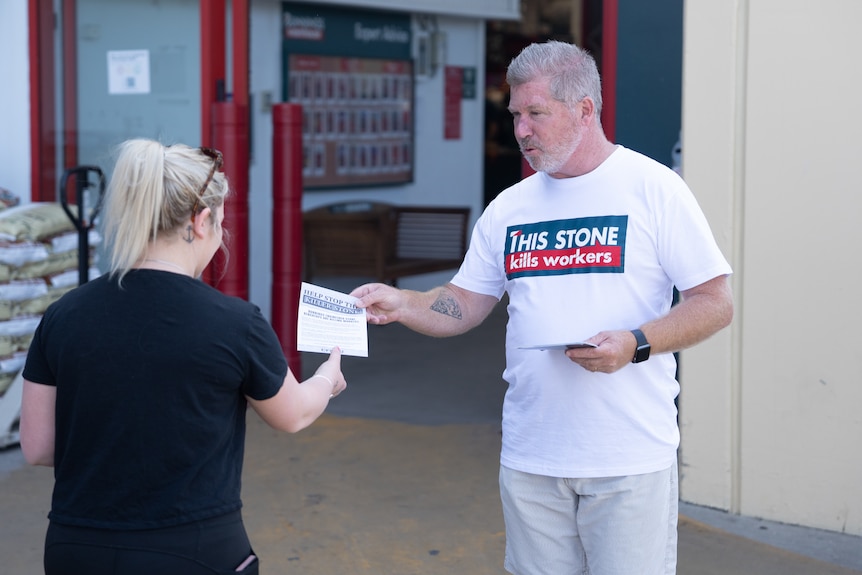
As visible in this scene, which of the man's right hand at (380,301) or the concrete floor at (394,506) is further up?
the man's right hand at (380,301)

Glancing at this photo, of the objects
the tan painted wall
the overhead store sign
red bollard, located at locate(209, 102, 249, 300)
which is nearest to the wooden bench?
the overhead store sign

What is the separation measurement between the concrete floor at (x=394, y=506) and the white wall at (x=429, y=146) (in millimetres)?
2570

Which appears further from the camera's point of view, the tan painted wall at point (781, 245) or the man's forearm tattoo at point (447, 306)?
the tan painted wall at point (781, 245)

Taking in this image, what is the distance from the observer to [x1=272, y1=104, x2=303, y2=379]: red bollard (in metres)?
7.16

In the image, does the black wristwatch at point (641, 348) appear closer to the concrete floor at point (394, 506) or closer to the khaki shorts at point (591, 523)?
the khaki shorts at point (591, 523)

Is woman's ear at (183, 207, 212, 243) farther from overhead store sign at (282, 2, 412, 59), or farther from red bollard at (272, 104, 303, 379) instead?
overhead store sign at (282, 2, 412, 59)

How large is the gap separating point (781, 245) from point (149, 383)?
3244 millimetres

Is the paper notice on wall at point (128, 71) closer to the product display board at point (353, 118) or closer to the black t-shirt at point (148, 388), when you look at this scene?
the product display board at point (353, 118)

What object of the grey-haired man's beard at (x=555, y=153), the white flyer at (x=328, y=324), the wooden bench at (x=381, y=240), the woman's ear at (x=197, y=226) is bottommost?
the wooden bench at (x=381, y=240)

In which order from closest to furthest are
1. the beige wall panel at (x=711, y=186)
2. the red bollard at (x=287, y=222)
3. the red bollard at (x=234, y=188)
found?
1. the beige wall panel at (x=711, y=186)
2. the red bollard at (x=234, y=188)
3. the red bollard at (x=287, y=222)

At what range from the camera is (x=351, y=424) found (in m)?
6.71

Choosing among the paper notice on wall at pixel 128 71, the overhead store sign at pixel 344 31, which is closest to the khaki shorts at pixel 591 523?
the paper notice on wall at pixel 128 71

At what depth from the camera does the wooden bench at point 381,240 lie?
376 inches

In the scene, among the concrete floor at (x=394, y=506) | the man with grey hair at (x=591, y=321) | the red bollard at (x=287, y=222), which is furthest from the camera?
the red bollard at (x=287, y=222)
